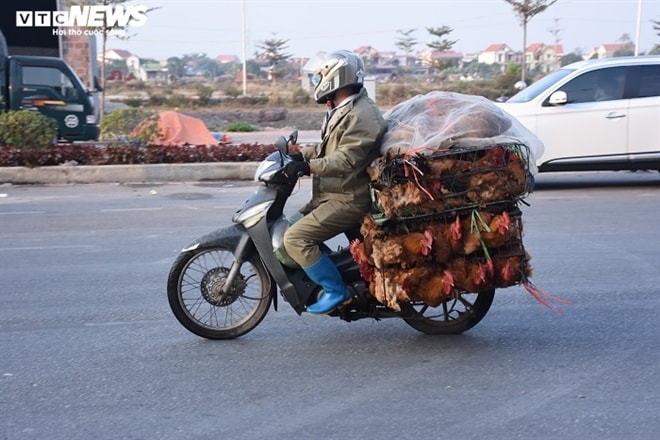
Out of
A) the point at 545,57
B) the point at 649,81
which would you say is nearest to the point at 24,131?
the point at 649,81

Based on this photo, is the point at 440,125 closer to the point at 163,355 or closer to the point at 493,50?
the point at 163,355

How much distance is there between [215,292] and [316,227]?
0.79 meters

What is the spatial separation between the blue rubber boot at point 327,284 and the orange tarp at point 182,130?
44.1 feet

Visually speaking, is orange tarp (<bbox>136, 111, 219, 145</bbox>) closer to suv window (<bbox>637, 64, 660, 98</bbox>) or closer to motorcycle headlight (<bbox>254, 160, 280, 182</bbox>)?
suv window (<bbox>637, 64, 660, 98</bbox>)

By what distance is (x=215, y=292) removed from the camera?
18.5 feet

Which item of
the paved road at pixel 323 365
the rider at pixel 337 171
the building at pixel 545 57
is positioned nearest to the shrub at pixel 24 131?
the paved road at pixel 323 365

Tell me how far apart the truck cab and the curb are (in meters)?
5.70

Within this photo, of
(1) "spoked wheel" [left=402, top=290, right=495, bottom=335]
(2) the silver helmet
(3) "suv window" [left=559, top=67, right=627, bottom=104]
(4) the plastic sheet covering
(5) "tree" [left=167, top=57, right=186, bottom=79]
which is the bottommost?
(1) "spoked wheel" [left=402, top=290, right=495, bottom=335]

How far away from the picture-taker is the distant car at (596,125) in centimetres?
1304

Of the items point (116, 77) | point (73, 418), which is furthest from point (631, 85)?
point (116, 77)

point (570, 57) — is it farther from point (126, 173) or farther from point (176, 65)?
point (176, 65)

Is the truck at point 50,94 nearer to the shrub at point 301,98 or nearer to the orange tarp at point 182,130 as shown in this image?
the orange tarp at point 182,130

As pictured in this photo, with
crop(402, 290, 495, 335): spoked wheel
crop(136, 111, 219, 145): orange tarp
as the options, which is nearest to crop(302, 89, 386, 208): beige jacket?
crop(402, 290, 495, 335): spoked wheel

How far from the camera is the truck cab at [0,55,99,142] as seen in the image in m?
19.6
